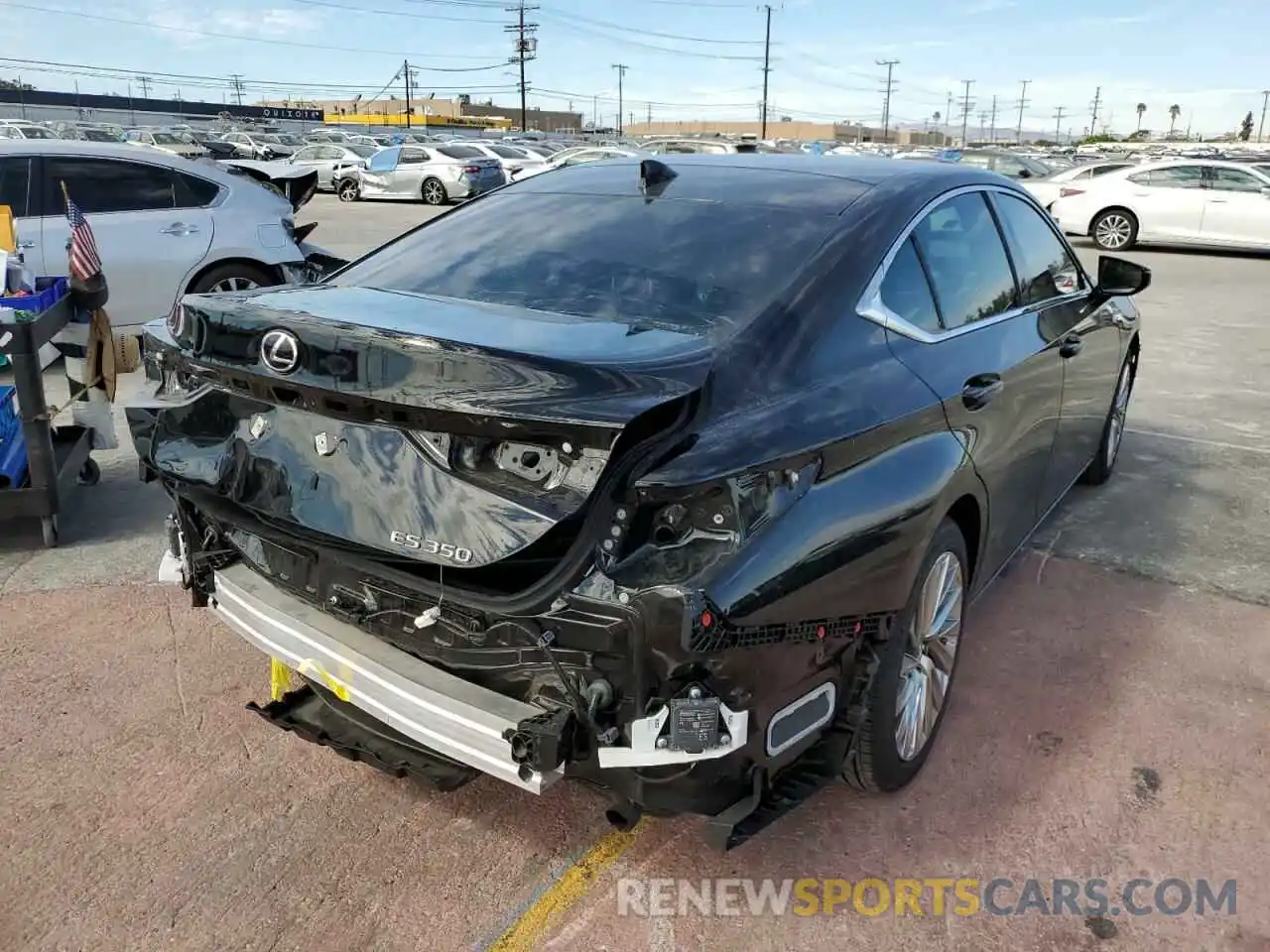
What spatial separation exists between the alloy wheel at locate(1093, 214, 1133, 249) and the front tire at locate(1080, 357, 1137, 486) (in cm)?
1347

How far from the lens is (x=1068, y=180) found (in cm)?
1814

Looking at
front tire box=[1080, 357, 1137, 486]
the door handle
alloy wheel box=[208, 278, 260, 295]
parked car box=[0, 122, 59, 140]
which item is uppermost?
parked car box=[0, 122, 59, 140]

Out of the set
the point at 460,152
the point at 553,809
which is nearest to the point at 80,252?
the point at 553,809

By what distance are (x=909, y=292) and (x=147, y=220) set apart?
272 inches

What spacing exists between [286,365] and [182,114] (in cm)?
8032

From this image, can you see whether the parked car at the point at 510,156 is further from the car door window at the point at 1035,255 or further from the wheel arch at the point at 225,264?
the car door window at the point at 1035,255

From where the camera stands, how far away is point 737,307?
105 inches

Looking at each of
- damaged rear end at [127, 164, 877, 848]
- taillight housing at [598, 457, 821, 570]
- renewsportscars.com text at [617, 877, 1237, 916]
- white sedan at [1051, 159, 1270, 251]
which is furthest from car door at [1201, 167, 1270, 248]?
taillight housing at [598, 457, 821, 570]

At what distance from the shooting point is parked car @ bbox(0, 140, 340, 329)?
24.9ft

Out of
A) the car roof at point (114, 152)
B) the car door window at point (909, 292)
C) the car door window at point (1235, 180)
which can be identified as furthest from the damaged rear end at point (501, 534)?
the car door window at point (1235, 180)

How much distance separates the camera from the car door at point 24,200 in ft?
24.6

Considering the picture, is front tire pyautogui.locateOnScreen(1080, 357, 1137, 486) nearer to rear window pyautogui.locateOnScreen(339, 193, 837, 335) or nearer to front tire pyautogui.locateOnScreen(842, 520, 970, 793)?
front tire pyautogui.locateOnScreen(842, 520, 970, 793)

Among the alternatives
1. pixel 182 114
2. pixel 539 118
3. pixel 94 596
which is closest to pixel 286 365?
pixel 94 596

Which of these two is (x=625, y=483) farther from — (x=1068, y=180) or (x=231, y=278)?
(x=1068, y=180)
